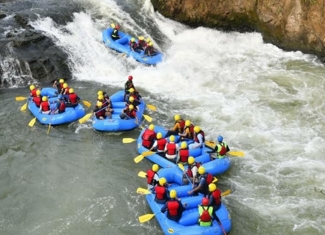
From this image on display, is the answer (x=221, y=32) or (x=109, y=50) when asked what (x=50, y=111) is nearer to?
(x=109, y=50)

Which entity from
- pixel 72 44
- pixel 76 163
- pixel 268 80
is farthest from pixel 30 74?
pixel 268 80

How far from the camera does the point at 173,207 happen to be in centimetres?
786

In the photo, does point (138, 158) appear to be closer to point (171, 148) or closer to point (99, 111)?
point (171, 148)

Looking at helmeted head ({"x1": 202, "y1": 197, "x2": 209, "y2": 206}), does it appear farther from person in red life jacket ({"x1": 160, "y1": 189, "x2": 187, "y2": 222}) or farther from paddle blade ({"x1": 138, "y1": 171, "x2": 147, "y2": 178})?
paddle blade ({"x1": 138, "y1": 171, "x2": 147, "y2": 178})

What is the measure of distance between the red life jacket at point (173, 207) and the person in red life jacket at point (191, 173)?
1.05 meters

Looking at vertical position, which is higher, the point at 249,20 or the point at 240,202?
the point at 249,20

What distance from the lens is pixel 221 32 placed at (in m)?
18.0

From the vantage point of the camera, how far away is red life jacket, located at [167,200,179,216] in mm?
7861

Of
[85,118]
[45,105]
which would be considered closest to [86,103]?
[85,118]

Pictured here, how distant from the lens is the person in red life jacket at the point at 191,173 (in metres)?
8.87

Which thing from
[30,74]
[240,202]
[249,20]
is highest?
[249,20]

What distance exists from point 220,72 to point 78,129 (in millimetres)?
6212

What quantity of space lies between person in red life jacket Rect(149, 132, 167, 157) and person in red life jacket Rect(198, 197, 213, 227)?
2603mm

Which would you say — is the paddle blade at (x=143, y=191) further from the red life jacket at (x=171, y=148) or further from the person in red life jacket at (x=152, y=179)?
the red life jacket at (x=171, y=148)
